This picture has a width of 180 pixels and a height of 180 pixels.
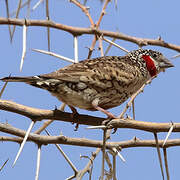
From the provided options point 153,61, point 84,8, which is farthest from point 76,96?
point 153,61

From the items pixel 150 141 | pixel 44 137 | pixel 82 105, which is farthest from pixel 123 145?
pixel 82 105

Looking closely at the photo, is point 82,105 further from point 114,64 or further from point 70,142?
point 70,142

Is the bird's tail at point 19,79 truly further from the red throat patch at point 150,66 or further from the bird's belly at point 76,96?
the red throat patch at point 150,66

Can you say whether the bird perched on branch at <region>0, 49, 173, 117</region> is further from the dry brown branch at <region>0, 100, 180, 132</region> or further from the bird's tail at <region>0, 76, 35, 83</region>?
the dry brown branch at <region>0, 100, 180, 132</region>

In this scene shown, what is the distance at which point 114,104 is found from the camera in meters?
3.81

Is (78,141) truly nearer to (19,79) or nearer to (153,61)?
(19,79)

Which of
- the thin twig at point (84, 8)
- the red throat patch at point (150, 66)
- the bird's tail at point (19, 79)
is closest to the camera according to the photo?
the bird's tail at point (19, 79)

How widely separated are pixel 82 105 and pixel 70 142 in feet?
3.00

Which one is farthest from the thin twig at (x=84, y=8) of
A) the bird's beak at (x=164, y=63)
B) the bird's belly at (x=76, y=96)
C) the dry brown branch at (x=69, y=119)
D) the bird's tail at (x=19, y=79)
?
the bird's beak at (x=164, y=63)

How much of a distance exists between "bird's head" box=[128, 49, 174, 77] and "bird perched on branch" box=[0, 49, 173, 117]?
0.45 meters

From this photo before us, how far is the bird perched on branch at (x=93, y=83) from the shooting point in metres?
3.42

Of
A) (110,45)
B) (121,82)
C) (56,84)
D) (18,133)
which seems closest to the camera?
(18,133)

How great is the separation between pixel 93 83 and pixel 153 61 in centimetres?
128

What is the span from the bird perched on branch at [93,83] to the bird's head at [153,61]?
0.45 m
